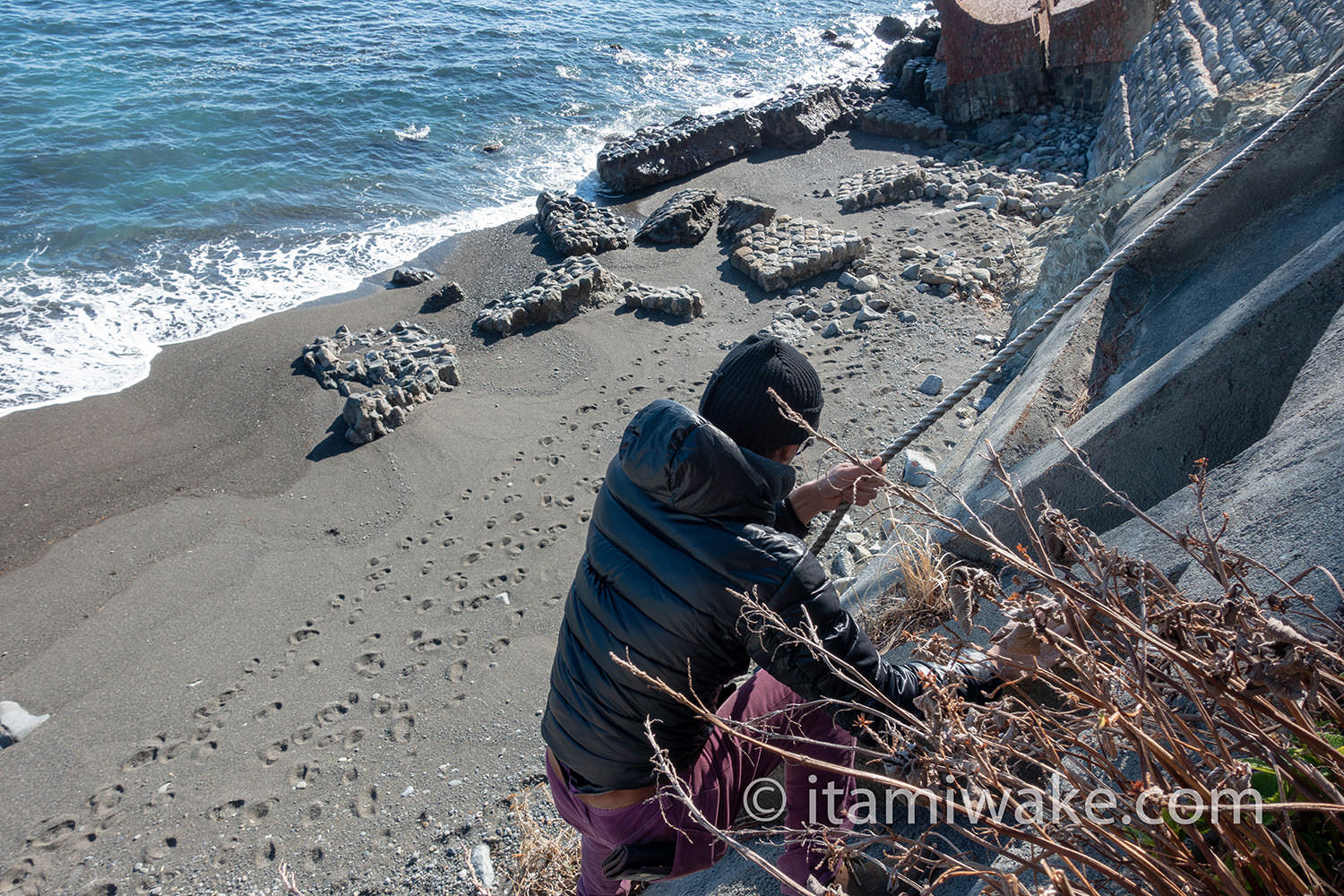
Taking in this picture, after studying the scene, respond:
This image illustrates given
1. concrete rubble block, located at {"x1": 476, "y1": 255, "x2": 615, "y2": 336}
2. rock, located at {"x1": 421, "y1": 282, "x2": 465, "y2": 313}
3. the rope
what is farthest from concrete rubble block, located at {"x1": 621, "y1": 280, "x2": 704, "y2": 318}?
the rope

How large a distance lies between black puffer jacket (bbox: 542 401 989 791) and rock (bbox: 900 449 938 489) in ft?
12.6

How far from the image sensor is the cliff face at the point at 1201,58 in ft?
21.4

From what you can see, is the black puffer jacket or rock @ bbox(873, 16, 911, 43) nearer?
the black puffer jacket

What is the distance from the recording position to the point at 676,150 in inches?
583

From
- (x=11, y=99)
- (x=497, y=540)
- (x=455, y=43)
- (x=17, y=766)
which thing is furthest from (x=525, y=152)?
(x=17, y=766)

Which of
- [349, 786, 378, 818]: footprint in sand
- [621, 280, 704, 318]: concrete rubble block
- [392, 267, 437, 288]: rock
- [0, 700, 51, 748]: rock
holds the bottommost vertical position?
[0, 700, 51, 748]: rock

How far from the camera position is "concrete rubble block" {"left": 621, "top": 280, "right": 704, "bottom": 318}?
946 centimetres

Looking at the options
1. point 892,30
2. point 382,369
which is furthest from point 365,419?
point 892,30

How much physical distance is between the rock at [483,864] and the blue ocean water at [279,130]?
26.0 feet

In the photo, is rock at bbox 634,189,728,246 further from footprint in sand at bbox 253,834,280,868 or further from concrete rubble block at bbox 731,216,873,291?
footprint in sand at bbox 253,834,280,868

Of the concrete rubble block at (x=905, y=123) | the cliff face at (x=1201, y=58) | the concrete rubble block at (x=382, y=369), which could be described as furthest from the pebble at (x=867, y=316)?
the concrete rubble block at (x=905, y=123)

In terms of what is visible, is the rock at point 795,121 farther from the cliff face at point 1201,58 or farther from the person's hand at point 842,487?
the person's hand at point 842,487

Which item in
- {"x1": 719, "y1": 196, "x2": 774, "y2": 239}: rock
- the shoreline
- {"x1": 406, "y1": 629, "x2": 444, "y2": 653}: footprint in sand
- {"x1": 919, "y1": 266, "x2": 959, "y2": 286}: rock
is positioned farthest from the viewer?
{"x1": 719, "y1": 196, "x2": 774, "y2": 239}: rock

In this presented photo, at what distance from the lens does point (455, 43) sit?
2206cm
